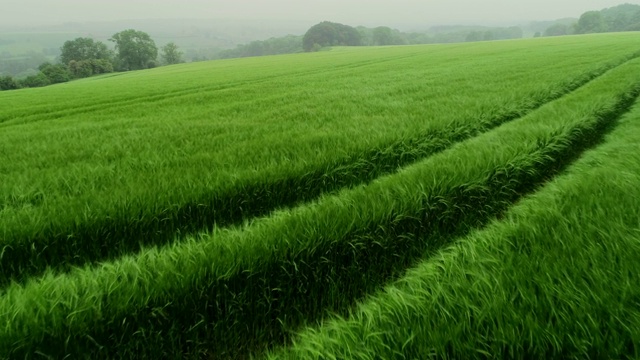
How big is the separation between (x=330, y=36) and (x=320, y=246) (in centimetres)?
14305

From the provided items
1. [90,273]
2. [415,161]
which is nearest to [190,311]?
[90,273]

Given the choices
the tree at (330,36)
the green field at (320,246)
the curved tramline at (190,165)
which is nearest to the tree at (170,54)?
the tree at (330,36)

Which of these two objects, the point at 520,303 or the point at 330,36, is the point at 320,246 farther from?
the point at 330,36

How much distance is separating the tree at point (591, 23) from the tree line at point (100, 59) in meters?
133

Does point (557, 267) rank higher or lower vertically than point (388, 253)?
higher

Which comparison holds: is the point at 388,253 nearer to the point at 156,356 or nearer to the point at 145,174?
the point at 156,356

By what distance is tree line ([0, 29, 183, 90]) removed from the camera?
67.8 metres

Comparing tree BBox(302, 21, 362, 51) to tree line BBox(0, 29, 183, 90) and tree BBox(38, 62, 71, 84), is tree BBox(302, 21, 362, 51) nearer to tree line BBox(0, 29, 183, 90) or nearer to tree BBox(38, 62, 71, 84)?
tree line BBox(0, 29, 183, 90)

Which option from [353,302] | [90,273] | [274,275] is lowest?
[353,302]

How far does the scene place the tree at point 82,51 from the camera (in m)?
94.2

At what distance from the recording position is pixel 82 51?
314ft

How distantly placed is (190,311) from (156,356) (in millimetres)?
301

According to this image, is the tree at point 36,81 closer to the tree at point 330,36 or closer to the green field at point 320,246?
the green field at point 320,246

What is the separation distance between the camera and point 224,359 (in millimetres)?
2258
